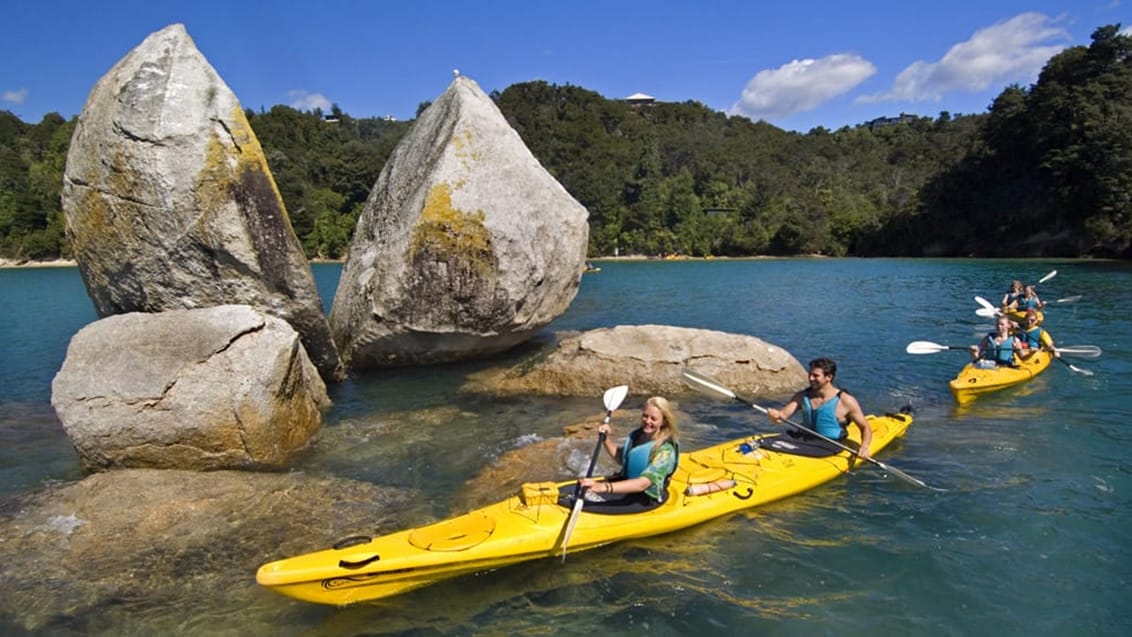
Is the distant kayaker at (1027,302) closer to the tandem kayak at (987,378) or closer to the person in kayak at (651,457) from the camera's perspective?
the tandem kayak at (987,378)

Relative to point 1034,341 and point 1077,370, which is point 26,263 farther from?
point 1077,370

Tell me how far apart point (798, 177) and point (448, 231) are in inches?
3196

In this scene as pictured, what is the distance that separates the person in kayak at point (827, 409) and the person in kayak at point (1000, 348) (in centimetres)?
564

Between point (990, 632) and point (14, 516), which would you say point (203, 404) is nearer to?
point (14, 516)

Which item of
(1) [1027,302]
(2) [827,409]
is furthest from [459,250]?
(1) [1027,302]

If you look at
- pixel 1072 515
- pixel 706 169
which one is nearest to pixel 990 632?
pixel 1072 515

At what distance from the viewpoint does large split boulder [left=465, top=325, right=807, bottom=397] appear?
413 inches

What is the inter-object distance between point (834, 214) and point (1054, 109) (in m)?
22.0

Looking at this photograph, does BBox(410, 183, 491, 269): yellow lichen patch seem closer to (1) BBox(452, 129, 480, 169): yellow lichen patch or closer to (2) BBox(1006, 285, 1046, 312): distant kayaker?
(1) BBox(452, 129, 480, 169): yellow lichen patch

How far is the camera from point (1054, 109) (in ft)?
171

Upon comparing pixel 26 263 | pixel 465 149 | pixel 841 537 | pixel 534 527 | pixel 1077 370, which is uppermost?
pixel 465 149

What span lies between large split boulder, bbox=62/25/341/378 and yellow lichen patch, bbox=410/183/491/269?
191 centimetres

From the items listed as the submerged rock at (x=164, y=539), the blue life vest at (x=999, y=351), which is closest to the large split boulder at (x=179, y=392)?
the submerged rock at (x=164, y=539)

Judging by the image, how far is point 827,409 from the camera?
7.14 m
